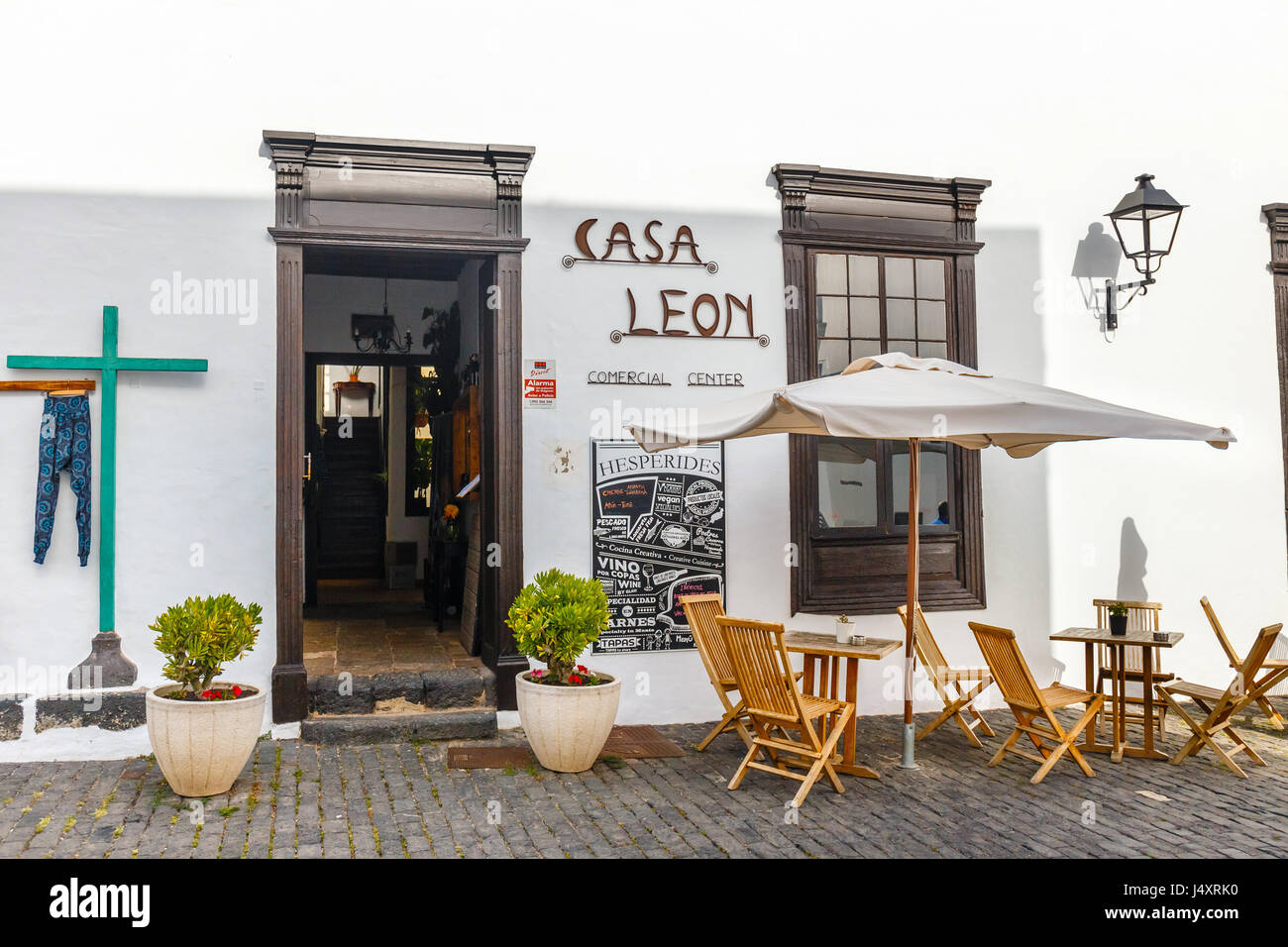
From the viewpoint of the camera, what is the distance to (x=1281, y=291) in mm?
8102

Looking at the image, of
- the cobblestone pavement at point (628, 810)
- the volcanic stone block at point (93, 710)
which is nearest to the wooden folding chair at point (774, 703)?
the cobblestone pavement at point (628, 810)

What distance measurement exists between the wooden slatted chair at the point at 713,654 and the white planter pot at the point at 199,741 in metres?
2.40

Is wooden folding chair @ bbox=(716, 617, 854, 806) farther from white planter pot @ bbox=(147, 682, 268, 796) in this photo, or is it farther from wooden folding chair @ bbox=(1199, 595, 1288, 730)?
wooden folding chair @ bbox=(1199, 595, 1288, 730)

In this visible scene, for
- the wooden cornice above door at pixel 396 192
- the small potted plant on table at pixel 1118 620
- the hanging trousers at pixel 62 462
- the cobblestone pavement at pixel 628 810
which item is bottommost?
the cobblestone pavement at pixel 628 810

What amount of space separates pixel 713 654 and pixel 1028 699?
68.6 inches

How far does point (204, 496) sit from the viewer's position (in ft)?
20.8

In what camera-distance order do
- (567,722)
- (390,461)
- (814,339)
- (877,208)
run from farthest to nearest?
(390,461) < (877,208) < (814,339) < (567,722)

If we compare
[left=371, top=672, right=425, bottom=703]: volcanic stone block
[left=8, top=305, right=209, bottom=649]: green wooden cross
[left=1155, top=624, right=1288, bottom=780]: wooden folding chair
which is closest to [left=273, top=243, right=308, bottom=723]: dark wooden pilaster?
[left=371, top=672, right=425, bottom=703]: volcanic stone block

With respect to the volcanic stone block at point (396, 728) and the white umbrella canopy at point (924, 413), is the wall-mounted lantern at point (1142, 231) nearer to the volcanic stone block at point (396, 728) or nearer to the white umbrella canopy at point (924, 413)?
the white umbrella canopy at point (924, 413)

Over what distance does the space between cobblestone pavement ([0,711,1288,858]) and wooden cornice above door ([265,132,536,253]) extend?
313 centimetres

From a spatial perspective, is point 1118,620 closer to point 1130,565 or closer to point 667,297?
point 1130,565

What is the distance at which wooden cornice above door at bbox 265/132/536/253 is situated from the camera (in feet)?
21.1

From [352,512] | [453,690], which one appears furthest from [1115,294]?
[352,512]

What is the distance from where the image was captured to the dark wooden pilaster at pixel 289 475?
6.34 metres
